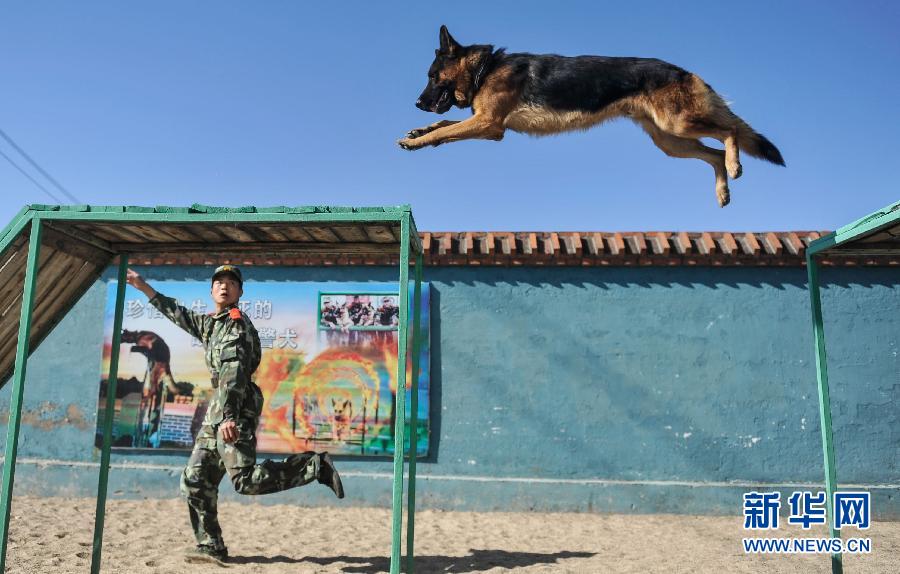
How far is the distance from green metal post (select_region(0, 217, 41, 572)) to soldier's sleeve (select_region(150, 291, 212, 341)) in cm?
96

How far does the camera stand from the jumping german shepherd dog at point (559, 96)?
4.03 metres

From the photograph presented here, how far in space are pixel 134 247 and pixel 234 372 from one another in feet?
3.62

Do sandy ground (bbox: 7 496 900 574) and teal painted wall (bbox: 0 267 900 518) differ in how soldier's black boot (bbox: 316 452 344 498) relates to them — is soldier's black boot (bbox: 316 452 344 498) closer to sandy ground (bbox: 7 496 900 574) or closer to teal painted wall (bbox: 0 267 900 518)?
sandy ground (bbox: 7 496 900 574)

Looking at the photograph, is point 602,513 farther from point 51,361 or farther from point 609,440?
point 51,361

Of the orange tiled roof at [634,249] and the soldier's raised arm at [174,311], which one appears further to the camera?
the orange tiled roof at [634,249]

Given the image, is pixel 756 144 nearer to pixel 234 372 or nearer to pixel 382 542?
pixel 234 372

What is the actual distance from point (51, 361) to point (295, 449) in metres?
3.13

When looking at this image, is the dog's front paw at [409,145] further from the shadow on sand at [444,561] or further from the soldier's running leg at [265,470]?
the shadow on sand at [444,561]

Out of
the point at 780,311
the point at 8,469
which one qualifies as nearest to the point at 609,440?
the point at 780,311

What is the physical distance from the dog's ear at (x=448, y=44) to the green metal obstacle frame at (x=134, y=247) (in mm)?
1028

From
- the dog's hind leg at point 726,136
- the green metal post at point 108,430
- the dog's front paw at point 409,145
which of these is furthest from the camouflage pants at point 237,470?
the dog's hind leg at point 726,136

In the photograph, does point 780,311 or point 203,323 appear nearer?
point 203,323

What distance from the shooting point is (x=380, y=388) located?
807 cm

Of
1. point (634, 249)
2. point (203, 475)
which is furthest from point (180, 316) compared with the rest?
point (634, 249)
